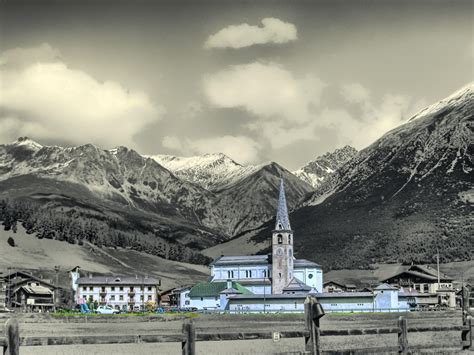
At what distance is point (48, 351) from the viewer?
4681 centimetres

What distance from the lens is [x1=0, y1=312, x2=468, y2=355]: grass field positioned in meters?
47.4

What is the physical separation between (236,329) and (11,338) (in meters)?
66.7

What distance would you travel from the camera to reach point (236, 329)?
8400cm

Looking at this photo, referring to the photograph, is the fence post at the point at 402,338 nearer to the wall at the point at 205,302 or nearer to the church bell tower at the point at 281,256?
the wall at the point at 205,302

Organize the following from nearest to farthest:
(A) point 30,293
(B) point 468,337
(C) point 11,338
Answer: (C) point 11,338, (B) point 468,337, (A) point 30,293

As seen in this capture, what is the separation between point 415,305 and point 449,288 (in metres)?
22.5

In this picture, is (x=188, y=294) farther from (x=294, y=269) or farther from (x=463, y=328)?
(x=463, y=328)

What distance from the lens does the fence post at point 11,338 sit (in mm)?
18500

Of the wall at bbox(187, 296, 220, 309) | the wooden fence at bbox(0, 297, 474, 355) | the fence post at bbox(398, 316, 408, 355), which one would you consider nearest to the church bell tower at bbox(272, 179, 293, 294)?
the wall at bbox(187, 296, 220, 309)

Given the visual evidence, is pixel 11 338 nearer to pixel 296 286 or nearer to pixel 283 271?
pixel 296 286

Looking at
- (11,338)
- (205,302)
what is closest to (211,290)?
(205,302)

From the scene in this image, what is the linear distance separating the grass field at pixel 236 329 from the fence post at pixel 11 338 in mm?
14125

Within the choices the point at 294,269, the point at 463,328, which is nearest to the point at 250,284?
the point at 294,269

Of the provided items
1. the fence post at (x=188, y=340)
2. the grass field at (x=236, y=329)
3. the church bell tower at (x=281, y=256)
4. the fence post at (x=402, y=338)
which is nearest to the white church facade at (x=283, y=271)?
the church bell tower at (x=281, y=256)
